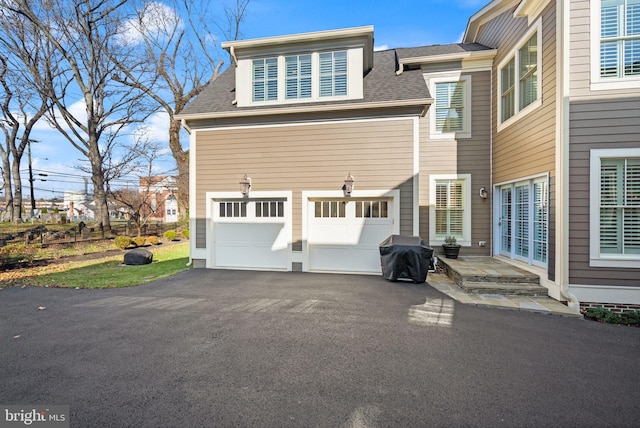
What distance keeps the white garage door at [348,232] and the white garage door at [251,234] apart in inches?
32.2

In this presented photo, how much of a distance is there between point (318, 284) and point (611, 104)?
636 cm

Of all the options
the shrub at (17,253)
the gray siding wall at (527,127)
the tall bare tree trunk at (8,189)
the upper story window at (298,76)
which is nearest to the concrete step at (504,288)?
the gray siding wall at (527,127)

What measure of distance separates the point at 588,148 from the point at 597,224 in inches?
52.2

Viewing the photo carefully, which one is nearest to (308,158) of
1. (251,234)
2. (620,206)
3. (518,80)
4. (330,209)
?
(330,209)

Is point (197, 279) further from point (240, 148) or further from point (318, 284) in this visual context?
point (240, 148)

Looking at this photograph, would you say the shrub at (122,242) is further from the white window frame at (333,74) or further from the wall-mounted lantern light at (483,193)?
the wall-mounted lantern light at (483,193)

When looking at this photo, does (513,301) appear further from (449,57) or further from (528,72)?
(449,57)

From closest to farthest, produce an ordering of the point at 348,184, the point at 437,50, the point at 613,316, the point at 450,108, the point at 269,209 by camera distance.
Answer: the point at 613,316, the point at 348,184, the point at 269,209, the point at 450,108, the point at 437,50

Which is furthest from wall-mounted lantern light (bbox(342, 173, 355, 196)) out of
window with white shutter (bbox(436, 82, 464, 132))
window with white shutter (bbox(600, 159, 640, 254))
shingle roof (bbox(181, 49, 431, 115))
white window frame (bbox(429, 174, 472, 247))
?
window with white shutter (bbox(600, 159, 640, 254))

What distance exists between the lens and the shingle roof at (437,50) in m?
8.43

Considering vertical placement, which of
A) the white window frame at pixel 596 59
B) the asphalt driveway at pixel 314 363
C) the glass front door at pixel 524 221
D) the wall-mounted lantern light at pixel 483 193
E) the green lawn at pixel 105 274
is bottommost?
the green lawn at pixel 105 274

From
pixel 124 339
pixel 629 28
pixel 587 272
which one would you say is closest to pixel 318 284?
pixel 124 339

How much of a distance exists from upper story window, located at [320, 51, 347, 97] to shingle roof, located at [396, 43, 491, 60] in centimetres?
204

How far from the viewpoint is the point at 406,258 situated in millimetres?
6629
